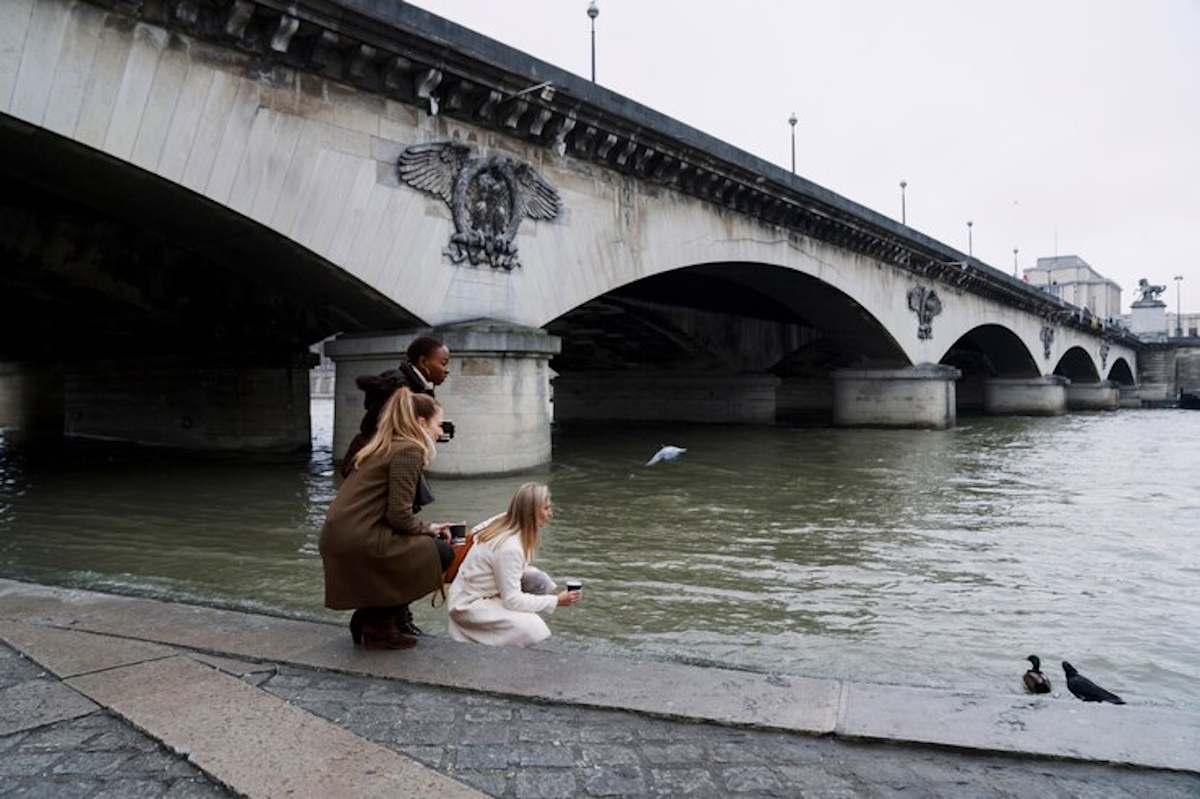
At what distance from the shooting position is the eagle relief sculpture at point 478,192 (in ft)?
43.6

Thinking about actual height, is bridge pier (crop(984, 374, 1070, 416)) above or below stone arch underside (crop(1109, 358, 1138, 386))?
below

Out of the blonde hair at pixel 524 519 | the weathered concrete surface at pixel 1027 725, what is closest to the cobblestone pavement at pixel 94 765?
the blonde hair at pixel 524 519

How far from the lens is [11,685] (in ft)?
12.4

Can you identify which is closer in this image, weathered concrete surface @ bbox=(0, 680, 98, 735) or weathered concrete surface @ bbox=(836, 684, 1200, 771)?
weathered concrete surface @ bbox=(836, 684, 1200, 771)

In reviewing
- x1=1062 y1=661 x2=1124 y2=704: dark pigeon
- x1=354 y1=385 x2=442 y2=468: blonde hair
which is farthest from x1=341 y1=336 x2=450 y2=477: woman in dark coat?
x1=1062 y1=661 x2=1124 y2=704: dark pigeon

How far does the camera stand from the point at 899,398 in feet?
104

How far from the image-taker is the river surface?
573 cm

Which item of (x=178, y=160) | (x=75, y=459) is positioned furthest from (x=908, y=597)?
(x=75, y=459)

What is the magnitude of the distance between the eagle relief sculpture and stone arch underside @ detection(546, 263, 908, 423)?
7.81 m

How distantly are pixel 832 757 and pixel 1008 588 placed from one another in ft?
16.3

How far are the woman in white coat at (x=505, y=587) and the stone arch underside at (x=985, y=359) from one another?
130 ft

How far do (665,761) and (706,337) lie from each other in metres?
28.0

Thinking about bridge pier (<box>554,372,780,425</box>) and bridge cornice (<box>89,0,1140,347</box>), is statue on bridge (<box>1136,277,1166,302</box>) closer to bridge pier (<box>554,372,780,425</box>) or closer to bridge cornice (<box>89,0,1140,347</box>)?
bridge pier (<box>554,372,780,425</box>)

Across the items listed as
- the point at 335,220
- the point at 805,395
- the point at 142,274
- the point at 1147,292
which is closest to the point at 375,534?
the point at 335,220
